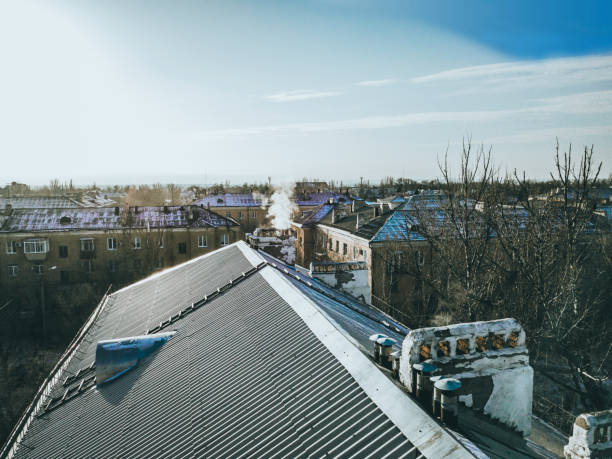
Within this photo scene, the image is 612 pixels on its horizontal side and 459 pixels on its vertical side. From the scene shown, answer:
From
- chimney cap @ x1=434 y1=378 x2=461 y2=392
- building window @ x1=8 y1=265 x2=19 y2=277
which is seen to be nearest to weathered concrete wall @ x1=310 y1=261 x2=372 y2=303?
chimney cap @ x1=434 y1=378 x2=461 y2=392

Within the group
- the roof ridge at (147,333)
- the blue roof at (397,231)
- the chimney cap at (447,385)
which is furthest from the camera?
the blue roof at (397,231)

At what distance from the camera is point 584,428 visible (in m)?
4.87

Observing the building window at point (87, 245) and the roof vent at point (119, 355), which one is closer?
the roof vent at point (119, 355)

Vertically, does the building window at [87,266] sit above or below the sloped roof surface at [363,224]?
below

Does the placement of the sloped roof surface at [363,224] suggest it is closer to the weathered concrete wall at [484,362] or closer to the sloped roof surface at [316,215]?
the sloped roof surface at [316,215]

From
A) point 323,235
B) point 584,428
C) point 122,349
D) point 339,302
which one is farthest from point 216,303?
point 323,235

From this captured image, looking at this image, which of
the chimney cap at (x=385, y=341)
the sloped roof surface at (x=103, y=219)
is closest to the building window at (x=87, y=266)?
the sloped roof surface at (x=103, y=219)

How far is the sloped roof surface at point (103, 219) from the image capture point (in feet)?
114

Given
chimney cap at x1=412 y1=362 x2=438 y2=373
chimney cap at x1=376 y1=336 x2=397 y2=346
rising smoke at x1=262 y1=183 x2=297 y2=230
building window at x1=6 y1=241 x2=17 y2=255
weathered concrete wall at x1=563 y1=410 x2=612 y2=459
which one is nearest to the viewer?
weathered concrete wall at x1=563 y1=410 x2=612 y2=459

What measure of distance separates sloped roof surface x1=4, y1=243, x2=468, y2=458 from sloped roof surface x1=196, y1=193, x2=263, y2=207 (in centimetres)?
5007

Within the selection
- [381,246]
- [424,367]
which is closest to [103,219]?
[381,246]

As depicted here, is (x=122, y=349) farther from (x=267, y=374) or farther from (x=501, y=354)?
(x=501, y=354)

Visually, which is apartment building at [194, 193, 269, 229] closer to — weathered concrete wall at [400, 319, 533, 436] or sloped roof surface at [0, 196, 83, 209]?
sloped roof surface at [0, 196, 83, 209]

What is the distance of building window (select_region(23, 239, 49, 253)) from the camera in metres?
33.2
